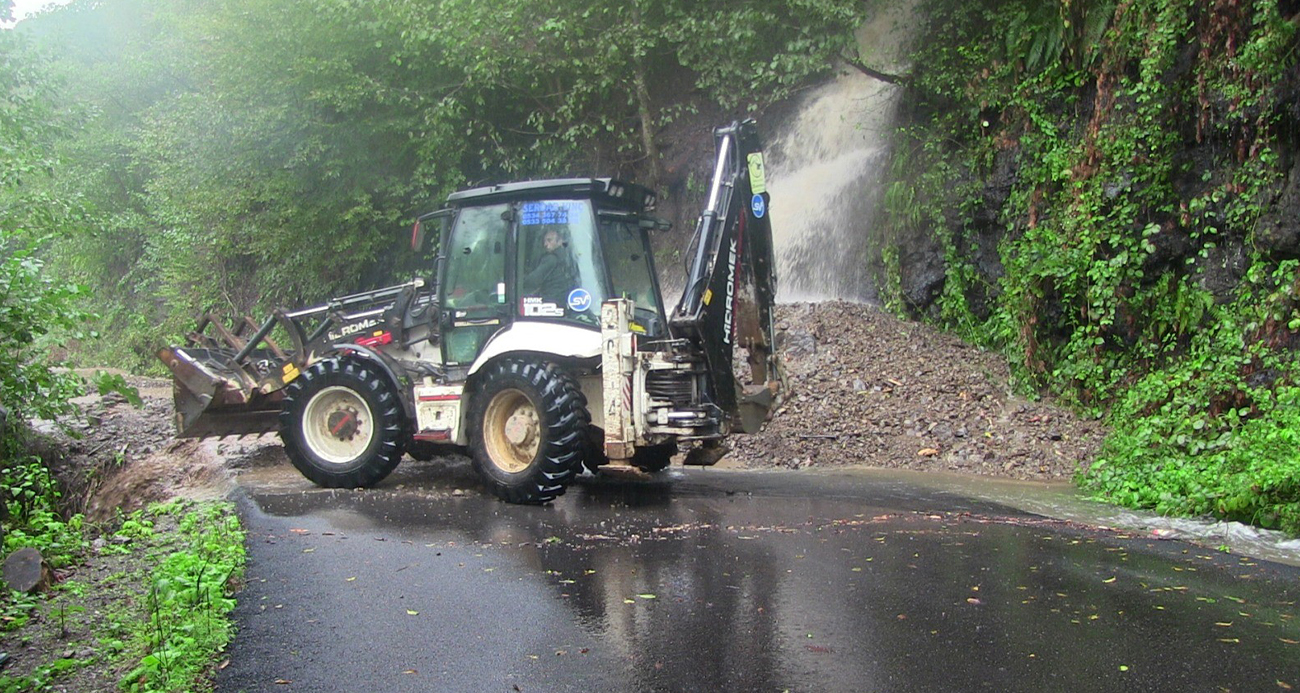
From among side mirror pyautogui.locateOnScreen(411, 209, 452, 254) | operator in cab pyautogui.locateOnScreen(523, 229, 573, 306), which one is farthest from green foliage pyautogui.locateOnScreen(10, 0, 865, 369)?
operator in cab pyautogui.locateOnScreen(523, 229, 573, 306)

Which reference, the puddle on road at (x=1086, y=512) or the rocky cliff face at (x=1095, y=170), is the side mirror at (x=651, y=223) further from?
the rocky cliff face at (x=1095, y=170)

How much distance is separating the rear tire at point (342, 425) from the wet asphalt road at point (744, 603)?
1.02 meters

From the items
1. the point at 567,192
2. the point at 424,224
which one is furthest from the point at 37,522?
the point at 567,192

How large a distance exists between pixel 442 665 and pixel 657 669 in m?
0.97

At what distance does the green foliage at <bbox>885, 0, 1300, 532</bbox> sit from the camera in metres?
9.27

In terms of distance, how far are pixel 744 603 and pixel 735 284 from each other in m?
3.81

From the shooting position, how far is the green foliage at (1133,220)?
9.27 m

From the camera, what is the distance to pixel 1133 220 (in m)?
11.6

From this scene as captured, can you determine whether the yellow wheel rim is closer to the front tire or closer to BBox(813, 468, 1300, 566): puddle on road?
the front tire

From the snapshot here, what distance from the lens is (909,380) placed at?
41.4 feet

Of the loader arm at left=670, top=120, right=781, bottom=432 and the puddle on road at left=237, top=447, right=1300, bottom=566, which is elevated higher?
the loader arm at left=670, top=120, right=781, bottom=432

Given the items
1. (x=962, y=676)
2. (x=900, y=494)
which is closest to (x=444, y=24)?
(x=900, y=494)

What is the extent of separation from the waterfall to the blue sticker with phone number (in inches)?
310

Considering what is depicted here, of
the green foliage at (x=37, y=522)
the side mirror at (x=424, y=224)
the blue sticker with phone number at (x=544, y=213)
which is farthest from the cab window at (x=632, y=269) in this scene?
the green foliage at (x=37, y=522)
